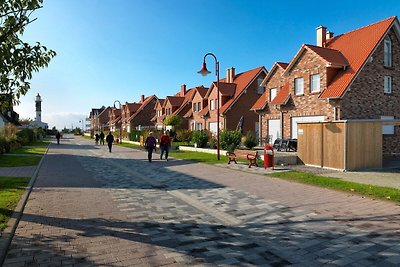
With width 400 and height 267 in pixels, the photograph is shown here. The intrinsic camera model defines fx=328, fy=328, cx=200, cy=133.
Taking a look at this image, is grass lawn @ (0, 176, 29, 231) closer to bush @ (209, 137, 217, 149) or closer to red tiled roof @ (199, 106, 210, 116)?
bush @ (209, 137, 217, 149)

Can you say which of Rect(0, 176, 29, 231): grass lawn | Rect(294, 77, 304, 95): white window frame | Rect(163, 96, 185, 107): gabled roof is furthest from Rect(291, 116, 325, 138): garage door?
Rect(163, 96, 185, 107): gabled roof

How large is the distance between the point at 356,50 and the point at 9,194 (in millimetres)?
21578

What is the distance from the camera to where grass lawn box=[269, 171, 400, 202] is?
8.78m

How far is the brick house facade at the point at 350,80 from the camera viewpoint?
20.5 meters

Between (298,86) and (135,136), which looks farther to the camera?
(135,136)

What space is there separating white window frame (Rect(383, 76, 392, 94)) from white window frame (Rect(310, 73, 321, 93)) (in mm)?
4246

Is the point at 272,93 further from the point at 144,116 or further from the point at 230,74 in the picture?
the point at 144,116

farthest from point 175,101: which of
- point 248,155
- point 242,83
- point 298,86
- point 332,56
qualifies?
point 248,155

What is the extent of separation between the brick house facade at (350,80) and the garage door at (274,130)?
116 centimetres

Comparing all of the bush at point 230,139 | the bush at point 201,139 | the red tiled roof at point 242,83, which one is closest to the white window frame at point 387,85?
the bush at point 230,139

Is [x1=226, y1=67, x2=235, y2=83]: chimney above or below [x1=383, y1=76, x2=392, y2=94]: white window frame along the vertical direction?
above

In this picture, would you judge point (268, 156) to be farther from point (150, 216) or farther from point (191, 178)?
point (150, 216)

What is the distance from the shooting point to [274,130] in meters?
26.5

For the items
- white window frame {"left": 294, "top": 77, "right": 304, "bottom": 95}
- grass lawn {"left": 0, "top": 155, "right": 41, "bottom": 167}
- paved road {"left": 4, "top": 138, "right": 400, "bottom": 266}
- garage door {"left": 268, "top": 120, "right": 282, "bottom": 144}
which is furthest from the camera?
garage door {"left": 268, "top": 120, "right": 282, "bottom": 144}
